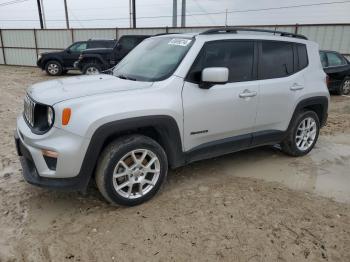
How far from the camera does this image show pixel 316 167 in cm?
462

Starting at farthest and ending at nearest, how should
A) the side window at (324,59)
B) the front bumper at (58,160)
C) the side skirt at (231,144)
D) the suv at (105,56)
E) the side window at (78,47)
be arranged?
the side window at (78,47), the suv at (105,56), the side window at (324,59), the side skirt at (231,144), the front bumper at (58,160)

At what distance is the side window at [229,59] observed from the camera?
3.55 meters

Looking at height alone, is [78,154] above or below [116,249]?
above

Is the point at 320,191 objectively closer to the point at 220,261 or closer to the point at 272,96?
the point at 272,96

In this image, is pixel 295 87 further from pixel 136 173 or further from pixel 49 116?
pixel 49 116

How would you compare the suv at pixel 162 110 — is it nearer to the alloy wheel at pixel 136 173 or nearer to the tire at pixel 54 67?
the alloy wheel at pixel 136 173

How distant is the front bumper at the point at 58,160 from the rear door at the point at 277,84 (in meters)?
2.35

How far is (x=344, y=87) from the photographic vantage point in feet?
34.9

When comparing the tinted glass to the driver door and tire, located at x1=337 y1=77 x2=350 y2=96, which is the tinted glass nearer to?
tire, located at x1=337 y1=77 x2=350 y2=96

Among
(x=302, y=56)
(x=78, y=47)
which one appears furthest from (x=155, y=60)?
(x=78, y=47)

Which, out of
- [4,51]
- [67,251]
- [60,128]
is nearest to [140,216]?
[67,251]

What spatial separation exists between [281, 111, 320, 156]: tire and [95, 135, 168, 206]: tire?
2240 mm

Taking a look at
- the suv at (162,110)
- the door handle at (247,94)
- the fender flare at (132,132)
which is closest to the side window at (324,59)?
the suv at (162,110)

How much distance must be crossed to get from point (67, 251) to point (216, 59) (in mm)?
2549
